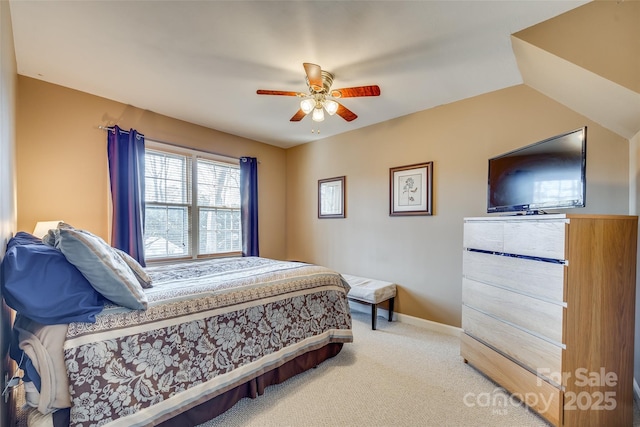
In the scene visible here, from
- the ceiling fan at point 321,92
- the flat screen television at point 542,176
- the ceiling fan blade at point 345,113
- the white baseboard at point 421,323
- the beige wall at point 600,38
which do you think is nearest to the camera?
the beige wall at point 600,38

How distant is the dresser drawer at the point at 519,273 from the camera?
1627mm

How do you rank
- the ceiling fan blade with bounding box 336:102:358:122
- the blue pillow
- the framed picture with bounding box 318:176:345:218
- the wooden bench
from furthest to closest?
1. the framed picture with bounding box 318:176:345:218
2. the wooden bench
3. the ceiling fan blade with bounding box 336:102:358:122
4. the blue pillow

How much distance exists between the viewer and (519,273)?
1.86 metres

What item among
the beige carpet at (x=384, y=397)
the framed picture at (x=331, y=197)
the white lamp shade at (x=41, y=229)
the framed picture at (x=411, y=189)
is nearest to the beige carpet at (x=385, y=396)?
the beige carpet at (x=384, y=397)

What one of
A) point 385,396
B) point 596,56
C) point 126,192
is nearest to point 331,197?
point 126,192

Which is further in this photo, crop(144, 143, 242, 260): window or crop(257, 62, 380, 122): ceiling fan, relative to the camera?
crop(144, 143, 242, 260): window

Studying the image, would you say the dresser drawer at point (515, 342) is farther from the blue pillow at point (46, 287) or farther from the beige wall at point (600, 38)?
the blue pillow at point (46, 287)

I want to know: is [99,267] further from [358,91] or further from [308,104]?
[358,91]

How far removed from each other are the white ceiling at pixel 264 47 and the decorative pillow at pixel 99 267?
4.88ft

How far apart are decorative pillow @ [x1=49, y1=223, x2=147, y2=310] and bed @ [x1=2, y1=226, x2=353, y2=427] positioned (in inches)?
0.8

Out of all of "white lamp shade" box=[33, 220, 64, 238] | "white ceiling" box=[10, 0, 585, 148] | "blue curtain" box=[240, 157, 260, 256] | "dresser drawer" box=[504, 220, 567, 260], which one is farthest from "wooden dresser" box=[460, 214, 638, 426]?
"white lamp shade" box=[33, 220, 64, 238]

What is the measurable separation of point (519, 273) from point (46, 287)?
2.72 m

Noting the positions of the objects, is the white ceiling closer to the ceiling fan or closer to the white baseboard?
the ceiling fan

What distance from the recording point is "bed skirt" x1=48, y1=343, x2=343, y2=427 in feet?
5.14
